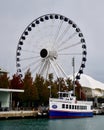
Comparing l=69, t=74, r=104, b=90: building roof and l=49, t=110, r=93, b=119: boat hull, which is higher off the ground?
l=69, t=74, r=104, b=90: building roof

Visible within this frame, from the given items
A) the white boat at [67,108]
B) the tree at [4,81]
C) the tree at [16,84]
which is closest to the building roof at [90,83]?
the white boat at [67,108]

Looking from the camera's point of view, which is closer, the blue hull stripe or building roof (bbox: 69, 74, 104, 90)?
the blue hull stripe

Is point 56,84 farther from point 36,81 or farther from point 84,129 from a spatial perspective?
point 84,129

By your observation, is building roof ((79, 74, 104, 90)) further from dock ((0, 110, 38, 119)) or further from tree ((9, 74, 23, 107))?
dock ((0, 110, 38, 119))

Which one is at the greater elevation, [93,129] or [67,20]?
[67,20]

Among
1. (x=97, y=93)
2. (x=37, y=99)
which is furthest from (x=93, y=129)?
(x=97, y=93)

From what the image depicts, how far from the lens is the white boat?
232 feet

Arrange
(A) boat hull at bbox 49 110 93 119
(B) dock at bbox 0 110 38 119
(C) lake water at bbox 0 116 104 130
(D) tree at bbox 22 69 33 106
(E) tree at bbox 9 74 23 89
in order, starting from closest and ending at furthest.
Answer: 1. (C) lake water at bbox 0 116 104 130
2. (B) dock at bbox 0 110 38 119
3. (A) boat hull at bbox 49 110 93 119
4. (D) tree at bbox 22 69 33 106
5. (E) tree at bbox 9 74 23 89

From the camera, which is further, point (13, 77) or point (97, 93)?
point (97, 93)

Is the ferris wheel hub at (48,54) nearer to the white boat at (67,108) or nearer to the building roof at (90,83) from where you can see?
the white boat at (67,108)

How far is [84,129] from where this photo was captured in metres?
51.9

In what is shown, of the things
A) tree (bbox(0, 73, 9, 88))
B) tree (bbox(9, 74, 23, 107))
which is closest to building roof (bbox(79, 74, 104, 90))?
tree (bbox(9, 74, 23, 107))

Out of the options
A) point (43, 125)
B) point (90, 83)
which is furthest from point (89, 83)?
point (43, 125)

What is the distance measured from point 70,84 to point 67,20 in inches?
875
